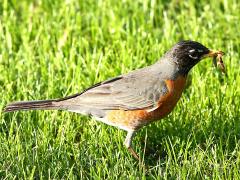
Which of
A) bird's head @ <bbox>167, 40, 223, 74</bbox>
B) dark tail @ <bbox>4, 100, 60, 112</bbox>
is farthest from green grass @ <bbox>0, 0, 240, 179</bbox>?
bird's head @ <bbox>167, 40, 223, 74</bbox>

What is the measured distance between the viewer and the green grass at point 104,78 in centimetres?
458

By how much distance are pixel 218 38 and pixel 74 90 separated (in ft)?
5.69

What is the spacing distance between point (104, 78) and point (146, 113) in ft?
3.61

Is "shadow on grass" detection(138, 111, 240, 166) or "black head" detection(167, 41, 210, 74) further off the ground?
"black head" detection(167, 41, 210, 74)

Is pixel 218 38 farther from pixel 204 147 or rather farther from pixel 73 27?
pixel 204 147

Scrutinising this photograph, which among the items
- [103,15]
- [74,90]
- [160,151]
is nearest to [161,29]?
[103,15]

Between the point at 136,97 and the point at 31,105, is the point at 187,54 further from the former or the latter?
the point at 31,105

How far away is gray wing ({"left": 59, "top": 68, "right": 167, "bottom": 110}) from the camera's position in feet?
16.0

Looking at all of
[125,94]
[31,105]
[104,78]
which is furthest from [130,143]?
[104,78]

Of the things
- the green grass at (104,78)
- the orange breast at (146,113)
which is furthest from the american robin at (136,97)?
the green grass at (104,78)

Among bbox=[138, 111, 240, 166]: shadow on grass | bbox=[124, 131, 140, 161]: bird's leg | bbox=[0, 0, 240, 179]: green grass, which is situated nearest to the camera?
bbox=[0, 0, 240, 179]: green grass

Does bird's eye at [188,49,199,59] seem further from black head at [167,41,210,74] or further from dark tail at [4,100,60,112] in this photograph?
dark tail at [4,100,60,112]

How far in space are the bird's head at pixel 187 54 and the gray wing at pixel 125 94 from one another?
21 centimetres

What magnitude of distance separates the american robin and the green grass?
0.61 feet
